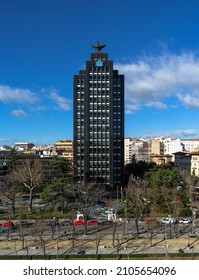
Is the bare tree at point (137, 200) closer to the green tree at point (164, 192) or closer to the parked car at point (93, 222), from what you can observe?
the green tree at point (164, 192)

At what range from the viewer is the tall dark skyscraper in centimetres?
6475

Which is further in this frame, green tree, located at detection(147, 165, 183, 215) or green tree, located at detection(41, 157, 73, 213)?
green tree, located at detection(41, 157, 73, 213)

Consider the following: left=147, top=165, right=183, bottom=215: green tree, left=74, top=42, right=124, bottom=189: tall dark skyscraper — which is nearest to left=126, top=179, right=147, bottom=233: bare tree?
left=147, top=165, right=183, bottom=215: green tree

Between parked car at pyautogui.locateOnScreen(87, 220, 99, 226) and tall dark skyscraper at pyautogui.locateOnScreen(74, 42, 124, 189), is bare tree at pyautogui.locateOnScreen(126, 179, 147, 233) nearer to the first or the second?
parked car at pyautogui.locateOnScreen(87, 220, 99, 226)

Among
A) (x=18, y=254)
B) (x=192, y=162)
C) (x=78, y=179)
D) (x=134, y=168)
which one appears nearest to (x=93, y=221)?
(x=18, y=254)

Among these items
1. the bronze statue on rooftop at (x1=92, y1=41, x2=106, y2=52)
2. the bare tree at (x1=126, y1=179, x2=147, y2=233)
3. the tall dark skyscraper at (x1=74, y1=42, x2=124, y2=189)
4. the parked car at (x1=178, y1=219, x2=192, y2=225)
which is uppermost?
the bronze statue on rooftop at (x1=92, y1=41, x2=106, y2=52)

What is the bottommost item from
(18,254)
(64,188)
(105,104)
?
(18,254)

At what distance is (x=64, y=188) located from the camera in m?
45.5

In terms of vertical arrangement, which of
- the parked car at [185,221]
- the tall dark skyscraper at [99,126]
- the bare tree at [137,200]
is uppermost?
the tall dark skyscraper at [99,126]

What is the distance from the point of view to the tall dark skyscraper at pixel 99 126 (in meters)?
64.8

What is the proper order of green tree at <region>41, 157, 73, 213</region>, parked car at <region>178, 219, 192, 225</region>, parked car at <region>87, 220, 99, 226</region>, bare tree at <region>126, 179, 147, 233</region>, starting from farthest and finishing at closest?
green tree at <region>41, 157, 73, 213</region> < parked car at <region>178, 219, 192, 225</region> < parked car at <region>87, 220, 99, 226</region> < bare tree at <region>126, 179, 147, 233</region>

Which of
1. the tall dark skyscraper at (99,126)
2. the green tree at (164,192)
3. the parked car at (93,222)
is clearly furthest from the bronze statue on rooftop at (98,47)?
the parked car at (93,222)
